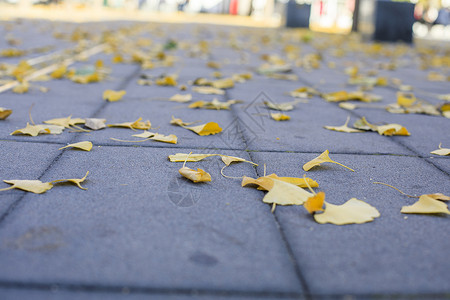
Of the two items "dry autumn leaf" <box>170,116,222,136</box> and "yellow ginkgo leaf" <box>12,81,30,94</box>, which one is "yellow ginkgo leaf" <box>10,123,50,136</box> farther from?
"yellow ginkgo leaf" <box>12,81,30,94</box>

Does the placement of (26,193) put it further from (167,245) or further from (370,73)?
(370,73)

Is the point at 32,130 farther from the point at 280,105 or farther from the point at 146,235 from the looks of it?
the point at 280,105

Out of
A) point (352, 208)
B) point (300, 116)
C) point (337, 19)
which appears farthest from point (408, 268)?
point (337, 19)

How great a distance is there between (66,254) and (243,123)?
1382mm

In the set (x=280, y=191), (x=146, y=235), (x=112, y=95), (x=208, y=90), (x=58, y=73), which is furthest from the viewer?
(x=58, y=73)

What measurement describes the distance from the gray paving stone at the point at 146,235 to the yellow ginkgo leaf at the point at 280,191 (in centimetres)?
4

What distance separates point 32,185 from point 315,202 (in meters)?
0.81

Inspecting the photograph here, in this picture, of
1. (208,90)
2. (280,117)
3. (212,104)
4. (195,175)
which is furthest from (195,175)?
(208,90)

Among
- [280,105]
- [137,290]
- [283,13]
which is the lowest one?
[137,290]

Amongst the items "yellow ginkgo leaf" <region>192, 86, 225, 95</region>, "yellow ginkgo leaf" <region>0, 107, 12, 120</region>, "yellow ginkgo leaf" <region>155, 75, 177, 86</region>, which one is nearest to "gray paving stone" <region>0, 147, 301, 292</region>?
"yellow ginkgo leaf" <region>0, 107, 12, 120</region>

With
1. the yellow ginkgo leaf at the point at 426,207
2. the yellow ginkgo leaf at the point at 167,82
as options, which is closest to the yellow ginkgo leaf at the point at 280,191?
the yellow ginkgo leaf at the point at 426,207

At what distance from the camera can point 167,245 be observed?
1.08 meters

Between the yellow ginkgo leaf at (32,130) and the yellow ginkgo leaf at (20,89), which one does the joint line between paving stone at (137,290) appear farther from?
the yellow ginkgo leaf at (20,89)

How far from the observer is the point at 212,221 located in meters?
1.21
